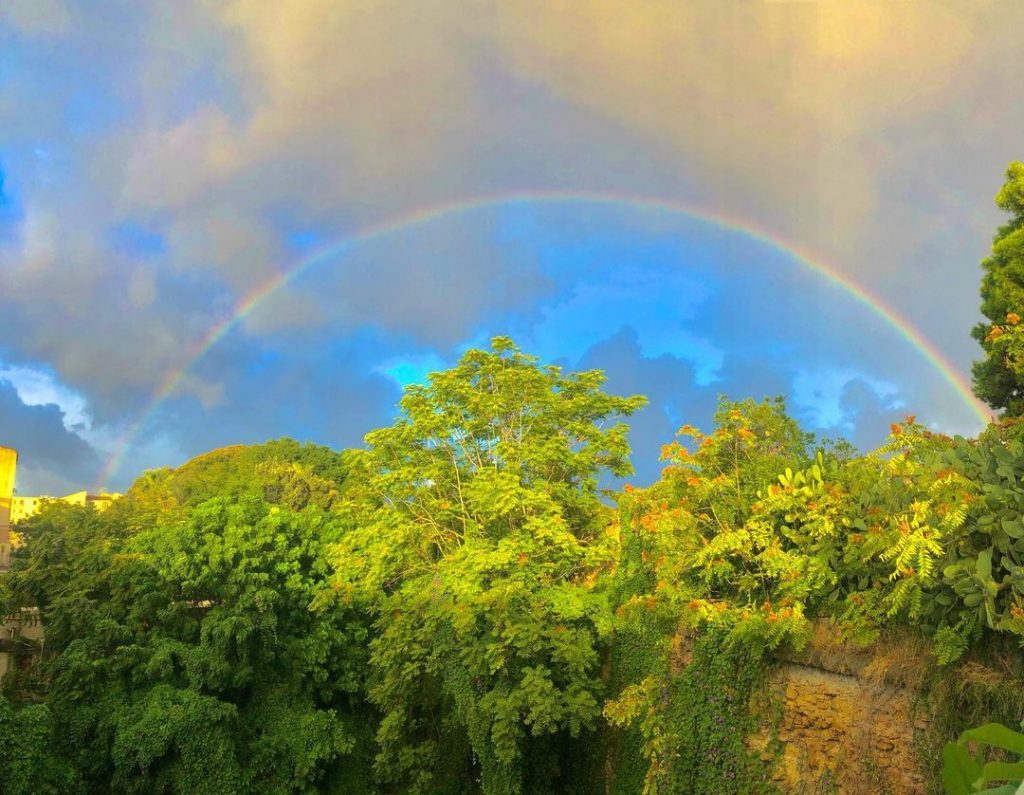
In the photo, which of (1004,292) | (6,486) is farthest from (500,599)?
(6,486)

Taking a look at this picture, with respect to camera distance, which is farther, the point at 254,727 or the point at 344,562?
the point at 254,727

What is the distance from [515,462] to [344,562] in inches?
168

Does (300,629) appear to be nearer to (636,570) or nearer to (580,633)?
(580,633)

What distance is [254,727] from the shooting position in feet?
53.8

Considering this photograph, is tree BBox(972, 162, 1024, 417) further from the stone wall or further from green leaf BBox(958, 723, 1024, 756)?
green leaf BBox(958, 723, 1024, 756)

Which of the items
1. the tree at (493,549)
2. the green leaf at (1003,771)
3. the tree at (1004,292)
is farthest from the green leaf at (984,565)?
the tree at (1004,292)

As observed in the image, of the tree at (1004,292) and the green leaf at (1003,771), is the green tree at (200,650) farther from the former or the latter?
the green leaf at (1003,771)

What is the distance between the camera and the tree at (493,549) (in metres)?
11.2

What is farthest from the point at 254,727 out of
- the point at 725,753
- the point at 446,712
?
the point at 725,753

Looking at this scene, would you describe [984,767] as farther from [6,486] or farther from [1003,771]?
[6,486]

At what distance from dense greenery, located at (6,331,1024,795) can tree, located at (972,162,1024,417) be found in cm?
687

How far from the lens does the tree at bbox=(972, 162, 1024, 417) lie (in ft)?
46.3

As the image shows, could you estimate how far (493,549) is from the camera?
39.4 ft

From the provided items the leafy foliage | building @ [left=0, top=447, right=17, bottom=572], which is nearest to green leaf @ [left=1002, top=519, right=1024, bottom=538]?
the leafy foliage
